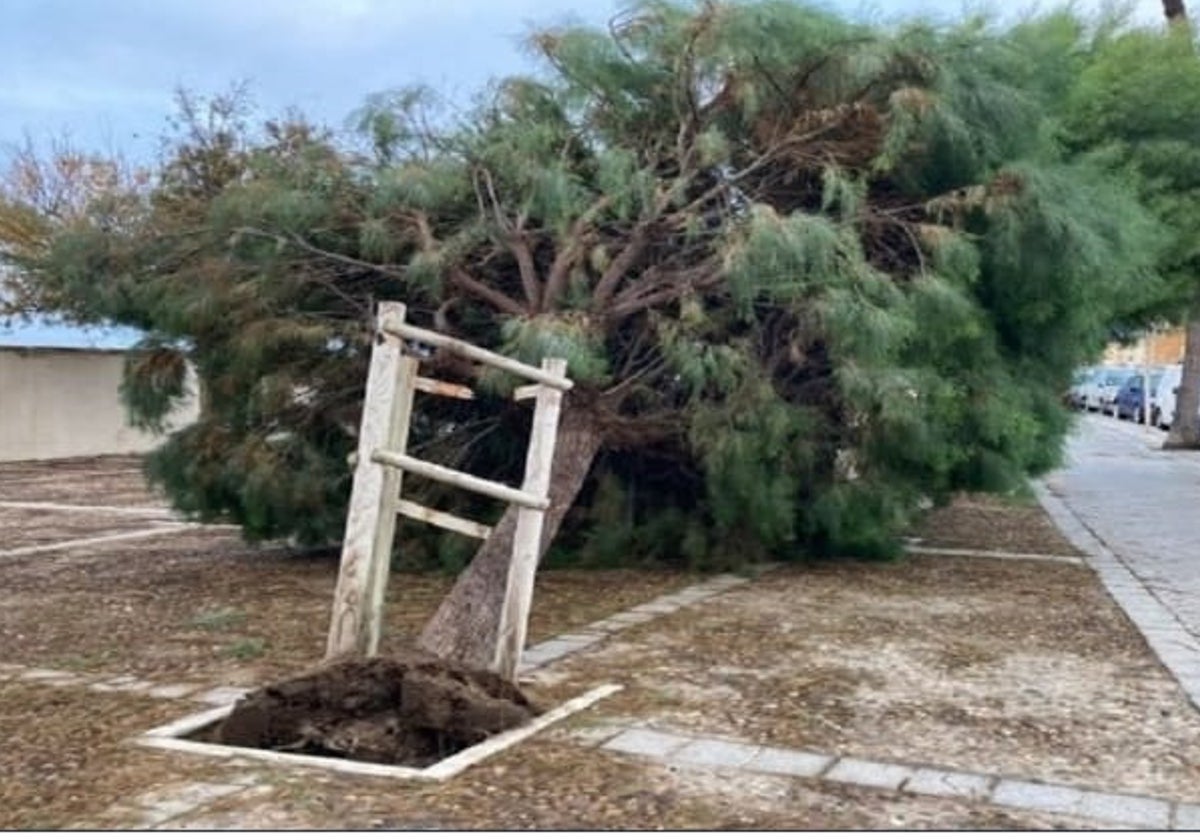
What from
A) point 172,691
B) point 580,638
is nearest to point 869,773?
point 580,638

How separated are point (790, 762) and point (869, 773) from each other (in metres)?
0.26

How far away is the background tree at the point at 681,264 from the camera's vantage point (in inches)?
289

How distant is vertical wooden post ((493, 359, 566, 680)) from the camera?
472 centimetres

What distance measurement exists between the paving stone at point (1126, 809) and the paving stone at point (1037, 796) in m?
0.03

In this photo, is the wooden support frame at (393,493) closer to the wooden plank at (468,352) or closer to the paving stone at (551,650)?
the wooden plank at (468,352)

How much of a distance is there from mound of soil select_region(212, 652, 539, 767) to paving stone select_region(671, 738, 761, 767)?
64cm

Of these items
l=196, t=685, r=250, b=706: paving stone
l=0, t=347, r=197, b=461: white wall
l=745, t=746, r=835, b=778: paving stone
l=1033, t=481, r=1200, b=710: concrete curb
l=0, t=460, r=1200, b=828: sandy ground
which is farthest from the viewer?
l=0, t=347, r=197, b=461: white wall

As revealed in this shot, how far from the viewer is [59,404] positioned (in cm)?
1897

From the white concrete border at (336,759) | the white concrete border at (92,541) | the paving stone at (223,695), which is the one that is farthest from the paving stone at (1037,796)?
the white concrete border at (92,541)

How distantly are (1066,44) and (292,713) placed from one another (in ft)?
28.7

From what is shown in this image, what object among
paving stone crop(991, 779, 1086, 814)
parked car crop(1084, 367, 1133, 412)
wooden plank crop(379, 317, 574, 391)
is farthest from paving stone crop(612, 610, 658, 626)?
parked car crop(1084, 367, 1133, 412)

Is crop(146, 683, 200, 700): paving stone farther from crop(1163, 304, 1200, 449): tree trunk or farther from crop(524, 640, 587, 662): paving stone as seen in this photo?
crop(1163, 304, 1200, 449): tree trunk

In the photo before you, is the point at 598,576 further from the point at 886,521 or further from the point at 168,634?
the point at 168,634

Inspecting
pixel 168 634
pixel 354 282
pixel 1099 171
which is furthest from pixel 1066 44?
pixel 168 634
